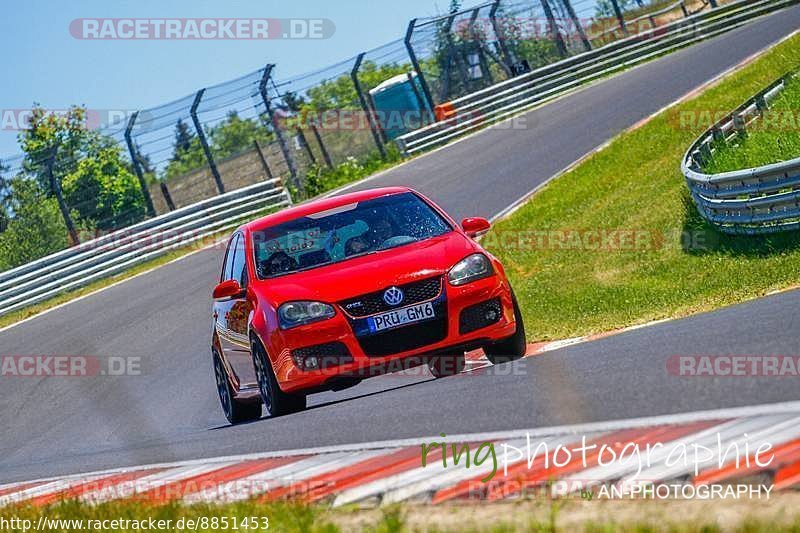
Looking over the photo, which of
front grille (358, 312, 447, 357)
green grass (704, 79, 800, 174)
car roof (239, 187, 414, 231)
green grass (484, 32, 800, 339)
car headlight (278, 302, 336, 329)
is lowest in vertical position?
green grass (484, 32, 800, 339)

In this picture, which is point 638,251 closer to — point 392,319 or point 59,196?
point 392,319

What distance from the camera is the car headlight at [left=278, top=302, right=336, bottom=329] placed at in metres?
8.46

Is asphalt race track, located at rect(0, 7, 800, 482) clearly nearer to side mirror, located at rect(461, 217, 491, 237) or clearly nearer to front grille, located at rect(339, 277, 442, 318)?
front grille, located at rect(339, 277, 442, 318)

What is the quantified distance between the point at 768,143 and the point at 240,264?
33.0 ft

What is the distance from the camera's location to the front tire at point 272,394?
878cm

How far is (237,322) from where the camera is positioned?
964cm

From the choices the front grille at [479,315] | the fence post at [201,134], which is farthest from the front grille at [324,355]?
the fence post at [201,134]

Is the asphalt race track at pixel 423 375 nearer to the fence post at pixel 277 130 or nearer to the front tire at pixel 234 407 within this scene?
the front tire at pixel 234 407

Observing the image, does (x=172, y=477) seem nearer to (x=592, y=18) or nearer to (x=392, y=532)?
(x=392, y=532)

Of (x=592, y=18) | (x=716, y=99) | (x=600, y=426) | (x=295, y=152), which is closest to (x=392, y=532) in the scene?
(x=600, y=426)

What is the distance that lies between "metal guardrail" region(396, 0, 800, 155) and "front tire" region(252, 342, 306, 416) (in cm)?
2099

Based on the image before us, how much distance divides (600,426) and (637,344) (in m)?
3.21

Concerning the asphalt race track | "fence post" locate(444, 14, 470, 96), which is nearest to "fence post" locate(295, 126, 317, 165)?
the asphalt race track

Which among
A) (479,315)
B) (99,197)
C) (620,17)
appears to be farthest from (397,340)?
(620,17)
